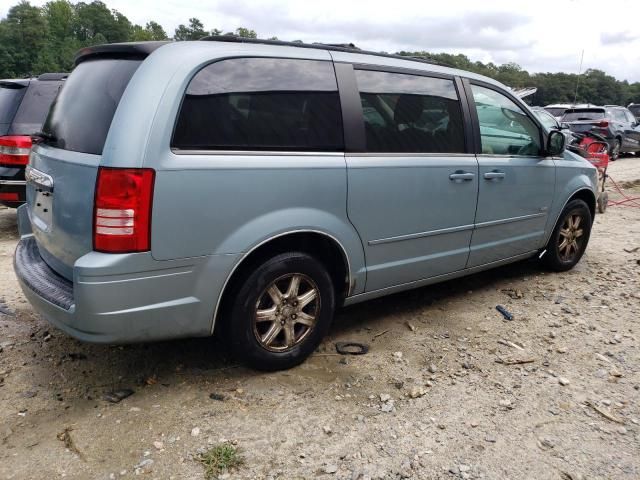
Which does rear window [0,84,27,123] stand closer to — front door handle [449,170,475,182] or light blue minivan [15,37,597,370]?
light blue minivan [15,37,597,370]

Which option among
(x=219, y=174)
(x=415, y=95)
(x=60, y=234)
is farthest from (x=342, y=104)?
(x=60, y=234)

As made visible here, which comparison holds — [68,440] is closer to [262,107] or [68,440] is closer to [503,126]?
[262,107]

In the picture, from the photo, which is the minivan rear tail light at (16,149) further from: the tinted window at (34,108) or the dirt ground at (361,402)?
the dirt ground at (361,402)

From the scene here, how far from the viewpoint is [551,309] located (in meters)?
4.39

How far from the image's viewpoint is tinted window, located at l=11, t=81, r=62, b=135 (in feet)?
19.8

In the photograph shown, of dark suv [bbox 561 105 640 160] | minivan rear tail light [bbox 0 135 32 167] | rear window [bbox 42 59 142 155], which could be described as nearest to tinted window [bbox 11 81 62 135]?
minivan rear tail light [bbox 0 135 32 167]

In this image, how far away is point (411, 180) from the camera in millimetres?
3561

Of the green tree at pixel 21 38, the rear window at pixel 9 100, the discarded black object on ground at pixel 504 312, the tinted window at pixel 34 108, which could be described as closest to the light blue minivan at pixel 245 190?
the discarded black object on ground at pixel 504 312

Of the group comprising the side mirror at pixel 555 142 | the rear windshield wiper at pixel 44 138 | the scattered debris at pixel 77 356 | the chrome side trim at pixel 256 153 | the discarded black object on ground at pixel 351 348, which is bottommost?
the scattered debris at pixel 77 356

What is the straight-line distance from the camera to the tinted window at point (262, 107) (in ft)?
8.96

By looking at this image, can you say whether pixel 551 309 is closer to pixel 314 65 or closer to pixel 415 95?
pixel 415 95

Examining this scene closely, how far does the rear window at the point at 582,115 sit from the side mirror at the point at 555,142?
1334 centimetres

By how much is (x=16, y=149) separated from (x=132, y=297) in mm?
4199

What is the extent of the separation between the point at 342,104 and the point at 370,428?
1775 mm
